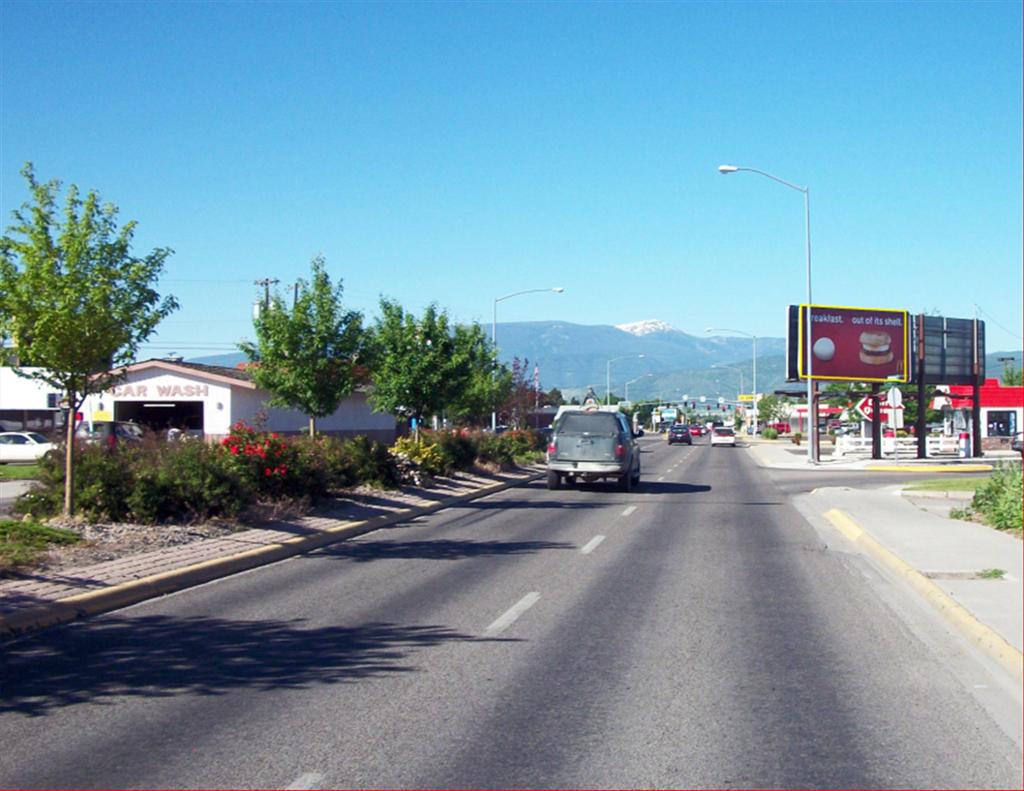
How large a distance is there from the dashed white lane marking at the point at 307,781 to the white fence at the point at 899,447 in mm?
49929

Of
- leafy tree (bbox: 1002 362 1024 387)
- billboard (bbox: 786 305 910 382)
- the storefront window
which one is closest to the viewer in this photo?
billboard (bbox: 786 305 910 382)

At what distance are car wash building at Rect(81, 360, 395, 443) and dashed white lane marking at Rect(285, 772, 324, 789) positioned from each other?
3599 centimetres

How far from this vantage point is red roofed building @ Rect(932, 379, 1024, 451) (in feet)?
212

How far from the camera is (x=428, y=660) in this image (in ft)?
28.3

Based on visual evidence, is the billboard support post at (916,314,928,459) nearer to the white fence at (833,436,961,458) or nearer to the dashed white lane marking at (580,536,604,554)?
the white fence at (833,436,961,458)

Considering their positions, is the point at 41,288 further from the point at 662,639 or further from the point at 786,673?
the point at 786,673

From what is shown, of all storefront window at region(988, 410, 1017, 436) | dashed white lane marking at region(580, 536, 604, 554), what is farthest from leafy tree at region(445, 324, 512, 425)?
storefront window at region(988, 410, 1017, 436)

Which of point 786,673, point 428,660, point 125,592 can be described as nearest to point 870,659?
point 786,673

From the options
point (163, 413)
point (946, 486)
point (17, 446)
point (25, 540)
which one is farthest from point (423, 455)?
point (163, 413)

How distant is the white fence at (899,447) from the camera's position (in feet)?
174

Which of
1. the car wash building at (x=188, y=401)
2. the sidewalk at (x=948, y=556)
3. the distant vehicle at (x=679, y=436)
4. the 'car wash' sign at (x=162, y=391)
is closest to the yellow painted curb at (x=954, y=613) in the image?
the sidewalk at (x=948, y=556)

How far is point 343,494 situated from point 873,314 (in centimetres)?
3455

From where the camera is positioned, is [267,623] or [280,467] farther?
[280,467]

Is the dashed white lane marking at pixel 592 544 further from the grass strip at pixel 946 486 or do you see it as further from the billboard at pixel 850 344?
the billboard at pixel 850 344
